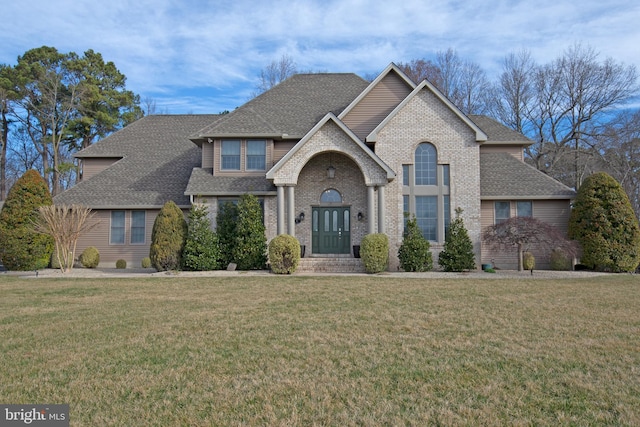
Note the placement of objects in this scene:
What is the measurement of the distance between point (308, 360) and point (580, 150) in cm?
3306

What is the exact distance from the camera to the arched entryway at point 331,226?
796 inches

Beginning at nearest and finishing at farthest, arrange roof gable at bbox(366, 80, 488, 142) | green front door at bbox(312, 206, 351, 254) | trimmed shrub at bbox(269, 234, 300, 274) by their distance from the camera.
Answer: trimmed shrub at bbox(269, 234, 300, 274) < roof gable at bbox(366, 80, 488, 142) < green front door at bbox(312, 206, 351, 254)

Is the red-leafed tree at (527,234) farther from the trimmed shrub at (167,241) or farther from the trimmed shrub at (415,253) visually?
the trimmed shrub at (167,241)

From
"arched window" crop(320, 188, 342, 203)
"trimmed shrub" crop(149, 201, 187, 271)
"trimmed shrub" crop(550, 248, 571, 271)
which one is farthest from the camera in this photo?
"arched window" crop(320, 188, 342, 203)

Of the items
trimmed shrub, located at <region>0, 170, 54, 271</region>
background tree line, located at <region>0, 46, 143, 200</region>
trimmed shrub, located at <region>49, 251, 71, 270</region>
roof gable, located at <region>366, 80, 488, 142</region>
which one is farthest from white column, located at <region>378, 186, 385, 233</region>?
background tree line, located at <region>0, 46, 143, 200</region>

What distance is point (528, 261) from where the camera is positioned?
63.4ft

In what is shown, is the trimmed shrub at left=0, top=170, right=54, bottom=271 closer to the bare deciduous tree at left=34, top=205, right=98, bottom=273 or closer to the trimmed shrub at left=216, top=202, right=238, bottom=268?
the bare deciduous tree at left=34, top=205, right=98, bottom=273

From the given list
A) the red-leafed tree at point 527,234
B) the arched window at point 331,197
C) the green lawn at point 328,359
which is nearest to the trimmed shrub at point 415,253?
the red-leafed tree at point 527,234

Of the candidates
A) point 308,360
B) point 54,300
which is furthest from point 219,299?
point 308,360

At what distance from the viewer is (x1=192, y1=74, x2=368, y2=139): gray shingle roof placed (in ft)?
66.4

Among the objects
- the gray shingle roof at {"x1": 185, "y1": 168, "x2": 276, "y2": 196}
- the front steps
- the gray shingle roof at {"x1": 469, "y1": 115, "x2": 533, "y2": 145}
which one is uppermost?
the gray shingle roof at {"x1": 469, "y1": 115, "x2": 533, "y2": 145}

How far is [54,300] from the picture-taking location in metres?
11.1

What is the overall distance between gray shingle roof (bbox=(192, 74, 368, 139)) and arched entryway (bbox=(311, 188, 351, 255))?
3677 mm

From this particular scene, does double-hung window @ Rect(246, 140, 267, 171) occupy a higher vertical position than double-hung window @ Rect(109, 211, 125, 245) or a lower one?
higher
